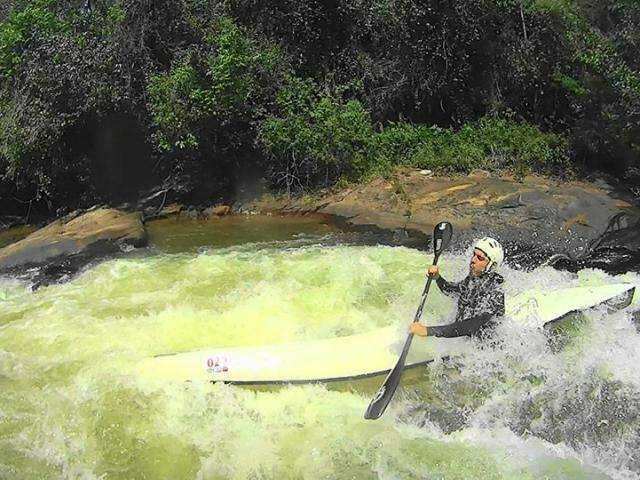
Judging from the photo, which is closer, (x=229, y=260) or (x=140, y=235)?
(x=229, y=260)

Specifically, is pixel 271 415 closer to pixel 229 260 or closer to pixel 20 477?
pixel 20 477

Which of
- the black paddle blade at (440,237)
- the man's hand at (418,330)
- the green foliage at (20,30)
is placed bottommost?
the man's hand at (418,330)

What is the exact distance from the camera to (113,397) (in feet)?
15.5

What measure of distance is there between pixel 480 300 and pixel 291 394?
1560mm

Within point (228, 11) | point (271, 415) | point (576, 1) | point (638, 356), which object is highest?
point (228, 11)

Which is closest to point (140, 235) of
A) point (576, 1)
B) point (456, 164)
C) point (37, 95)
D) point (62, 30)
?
point (37, 95)

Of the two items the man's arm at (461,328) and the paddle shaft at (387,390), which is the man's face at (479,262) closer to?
the man's arm at (461,328)

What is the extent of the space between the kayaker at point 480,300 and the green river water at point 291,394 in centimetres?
29

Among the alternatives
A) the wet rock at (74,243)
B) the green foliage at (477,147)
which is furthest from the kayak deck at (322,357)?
the green foliage at (477,147)

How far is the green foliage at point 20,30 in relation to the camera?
32.8 ft

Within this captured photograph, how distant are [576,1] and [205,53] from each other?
584 centimetres

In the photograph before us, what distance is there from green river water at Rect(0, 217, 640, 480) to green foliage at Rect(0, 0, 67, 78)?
4849 mm

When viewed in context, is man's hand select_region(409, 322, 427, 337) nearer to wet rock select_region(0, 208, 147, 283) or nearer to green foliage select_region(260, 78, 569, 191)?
wet rock select_region(0, 208, 147, 283)

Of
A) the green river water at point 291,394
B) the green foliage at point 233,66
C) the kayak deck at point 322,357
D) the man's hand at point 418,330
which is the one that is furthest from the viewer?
the green foliage at point 233,66
